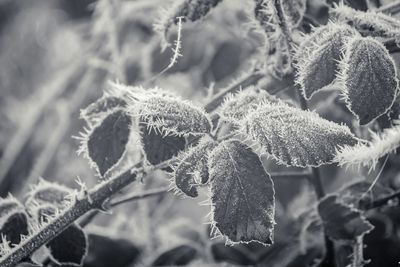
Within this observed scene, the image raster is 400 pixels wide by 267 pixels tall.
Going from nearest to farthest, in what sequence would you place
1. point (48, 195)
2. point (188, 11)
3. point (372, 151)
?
point (372, 151) → point (188, 11) → point (48, 195)

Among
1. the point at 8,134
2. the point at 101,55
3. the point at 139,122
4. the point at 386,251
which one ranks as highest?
the point at 139,122

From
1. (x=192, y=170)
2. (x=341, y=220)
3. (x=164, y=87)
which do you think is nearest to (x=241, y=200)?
(x=192, y=170)

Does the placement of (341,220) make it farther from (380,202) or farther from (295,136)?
(295,136)

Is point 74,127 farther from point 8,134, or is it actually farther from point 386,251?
point 386,251

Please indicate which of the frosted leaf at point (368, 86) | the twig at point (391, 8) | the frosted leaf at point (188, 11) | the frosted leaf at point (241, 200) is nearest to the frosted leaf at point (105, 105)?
the frosted leaf at point (188, 11)

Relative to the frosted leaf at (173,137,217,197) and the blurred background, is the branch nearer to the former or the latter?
the blurred background

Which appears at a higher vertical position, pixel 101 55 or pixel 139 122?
pixel 139 122

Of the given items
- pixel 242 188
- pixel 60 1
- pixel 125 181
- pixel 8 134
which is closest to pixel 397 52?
pixel 242 188
